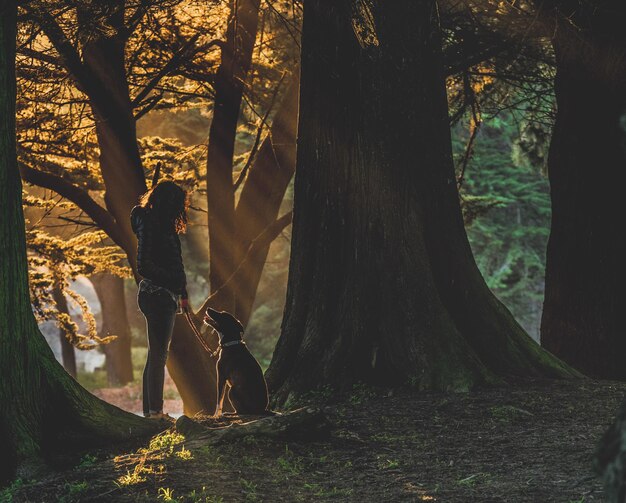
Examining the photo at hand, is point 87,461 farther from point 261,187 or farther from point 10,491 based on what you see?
point 261,187

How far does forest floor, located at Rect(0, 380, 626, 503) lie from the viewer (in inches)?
193

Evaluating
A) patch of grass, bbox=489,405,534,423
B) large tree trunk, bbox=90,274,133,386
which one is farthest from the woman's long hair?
large tree trunk, bbox=90,274,133,386

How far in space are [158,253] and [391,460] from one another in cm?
240

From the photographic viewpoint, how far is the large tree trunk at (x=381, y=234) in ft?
25.0

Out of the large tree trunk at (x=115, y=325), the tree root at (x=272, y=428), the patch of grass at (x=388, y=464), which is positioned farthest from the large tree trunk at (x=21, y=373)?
the large tree trunk at (x=115, y=325)

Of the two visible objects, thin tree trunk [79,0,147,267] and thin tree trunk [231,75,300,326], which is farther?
thin tree trunk [231,75,300,326]

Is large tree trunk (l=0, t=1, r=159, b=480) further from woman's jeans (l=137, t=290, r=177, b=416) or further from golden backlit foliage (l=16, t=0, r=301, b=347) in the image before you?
golden backlit foliage (l=16, t=0, r=301, b=347)

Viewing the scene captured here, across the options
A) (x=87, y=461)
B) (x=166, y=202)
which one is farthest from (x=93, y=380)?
(x=87, y=461)

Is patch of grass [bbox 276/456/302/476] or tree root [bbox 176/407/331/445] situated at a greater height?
tree root [bbox 176/407/331/445]

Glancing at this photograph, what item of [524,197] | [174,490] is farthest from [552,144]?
[524,197]

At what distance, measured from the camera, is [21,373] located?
6.00m

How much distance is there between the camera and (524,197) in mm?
27484

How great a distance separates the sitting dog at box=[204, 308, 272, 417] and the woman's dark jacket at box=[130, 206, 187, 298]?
41 cm

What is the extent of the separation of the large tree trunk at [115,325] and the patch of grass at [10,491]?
1869 cm
